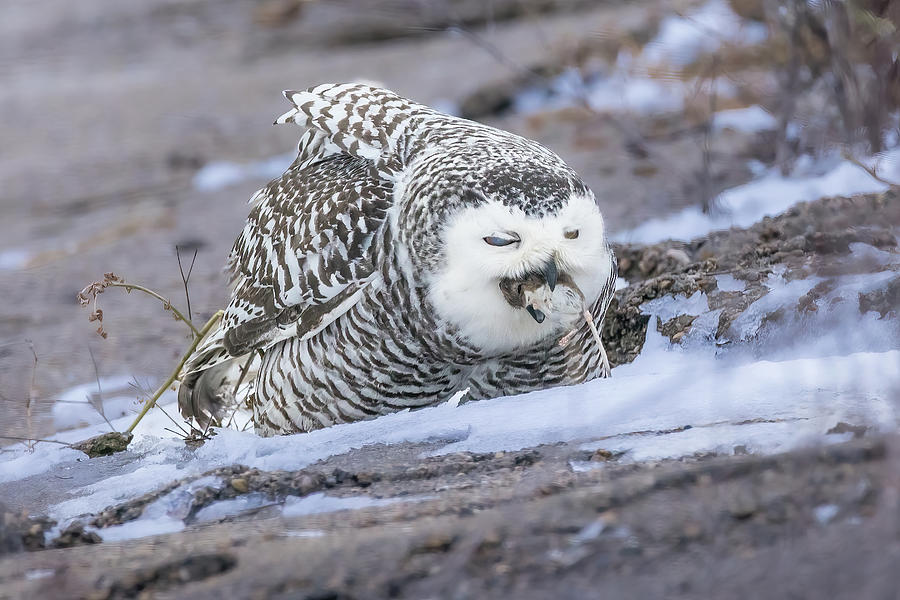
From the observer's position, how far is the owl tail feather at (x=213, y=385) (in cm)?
504

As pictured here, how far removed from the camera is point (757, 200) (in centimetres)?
691

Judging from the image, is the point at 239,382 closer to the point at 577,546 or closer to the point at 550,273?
the point at 550,273

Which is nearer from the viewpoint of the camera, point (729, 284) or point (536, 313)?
point (536, 313)

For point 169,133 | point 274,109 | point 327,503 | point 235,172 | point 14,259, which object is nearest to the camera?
point 327,503

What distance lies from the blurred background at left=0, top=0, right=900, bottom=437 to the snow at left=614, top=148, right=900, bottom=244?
4.4 inches

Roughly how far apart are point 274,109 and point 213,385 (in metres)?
6.90

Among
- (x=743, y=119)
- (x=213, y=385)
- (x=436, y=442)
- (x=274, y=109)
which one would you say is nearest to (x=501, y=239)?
(x=436, y=442)

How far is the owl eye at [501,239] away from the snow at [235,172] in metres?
6.47

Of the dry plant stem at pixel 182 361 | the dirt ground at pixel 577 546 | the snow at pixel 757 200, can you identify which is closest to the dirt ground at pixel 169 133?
the snow at pixel 757 200

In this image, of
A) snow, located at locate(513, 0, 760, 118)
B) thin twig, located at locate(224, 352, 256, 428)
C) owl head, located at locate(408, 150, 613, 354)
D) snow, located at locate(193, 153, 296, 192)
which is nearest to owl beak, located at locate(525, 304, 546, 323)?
owl head, located at locate(408, 150, 613, 354)

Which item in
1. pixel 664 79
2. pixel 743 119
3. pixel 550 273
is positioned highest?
pixel 664 79

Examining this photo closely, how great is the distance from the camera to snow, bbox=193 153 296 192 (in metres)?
10.0

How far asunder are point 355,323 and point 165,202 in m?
6.20

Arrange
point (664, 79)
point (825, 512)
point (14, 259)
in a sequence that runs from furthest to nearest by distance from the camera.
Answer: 1. point (14, 259)
2. point (664, 79)
3. point (825, 512)
